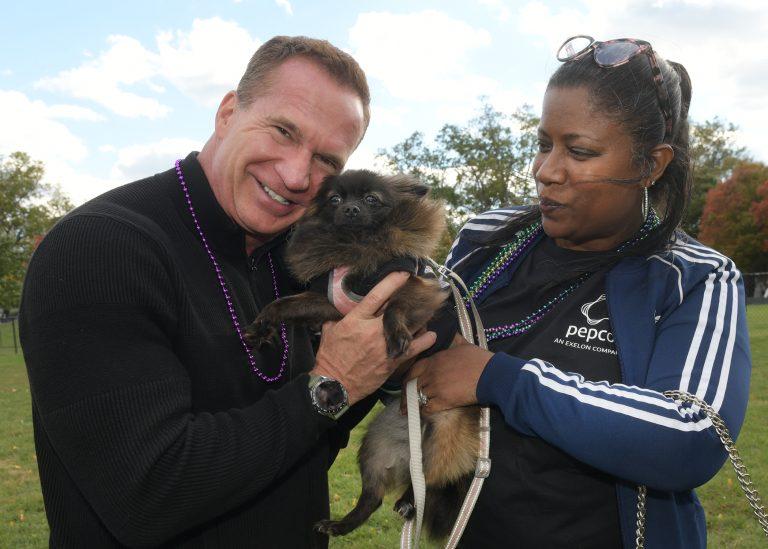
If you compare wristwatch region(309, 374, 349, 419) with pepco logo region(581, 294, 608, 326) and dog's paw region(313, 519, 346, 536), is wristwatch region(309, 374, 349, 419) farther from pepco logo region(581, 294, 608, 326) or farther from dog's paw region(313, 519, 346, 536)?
pepco logo region(581, 294, 608, 326)

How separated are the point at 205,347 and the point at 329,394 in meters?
0.41

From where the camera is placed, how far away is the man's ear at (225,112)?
239 cm

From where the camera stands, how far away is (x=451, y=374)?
2293mm

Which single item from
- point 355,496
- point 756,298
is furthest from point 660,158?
point 756,298

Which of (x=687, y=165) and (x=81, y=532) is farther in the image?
(x=687, y=165)

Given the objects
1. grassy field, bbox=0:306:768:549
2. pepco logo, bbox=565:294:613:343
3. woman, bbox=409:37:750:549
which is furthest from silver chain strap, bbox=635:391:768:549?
grassy field, bbox=0:306:768:549

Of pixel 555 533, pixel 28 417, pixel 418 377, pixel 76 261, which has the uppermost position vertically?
pixel 76 261

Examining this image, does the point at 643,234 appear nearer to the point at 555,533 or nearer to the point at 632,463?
the point at 632,463

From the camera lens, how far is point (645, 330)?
2014 millimetres

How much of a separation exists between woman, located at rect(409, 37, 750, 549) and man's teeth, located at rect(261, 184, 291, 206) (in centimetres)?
83

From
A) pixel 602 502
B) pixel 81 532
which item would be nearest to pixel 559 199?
pixel 602 502

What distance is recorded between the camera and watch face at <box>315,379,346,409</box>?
1905 mm

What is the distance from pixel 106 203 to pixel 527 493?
163 cm

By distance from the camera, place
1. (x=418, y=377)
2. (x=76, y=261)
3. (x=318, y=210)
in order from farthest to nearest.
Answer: (x=318, y=210), (x=418, y=377), (x=76, y=261)
